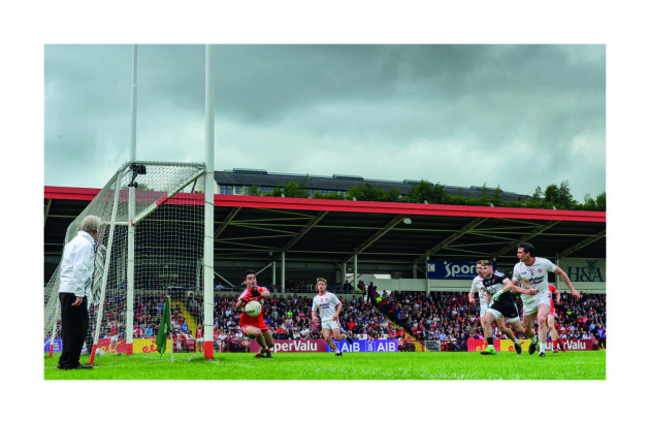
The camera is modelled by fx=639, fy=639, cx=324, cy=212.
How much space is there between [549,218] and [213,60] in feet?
91.2

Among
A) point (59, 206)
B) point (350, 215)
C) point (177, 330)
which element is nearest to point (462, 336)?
point (350, 215)

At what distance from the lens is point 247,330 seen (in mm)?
13797

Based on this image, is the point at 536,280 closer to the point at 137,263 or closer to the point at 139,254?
the point at 137,263

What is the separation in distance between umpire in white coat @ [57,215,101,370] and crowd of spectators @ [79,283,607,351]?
1786cm

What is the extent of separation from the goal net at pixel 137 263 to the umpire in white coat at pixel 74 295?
1.10 metres

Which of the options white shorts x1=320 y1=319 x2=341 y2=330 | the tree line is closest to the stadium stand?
white shorts x1=320 y1=319 x2=341 y2=330

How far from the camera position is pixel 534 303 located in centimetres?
1396

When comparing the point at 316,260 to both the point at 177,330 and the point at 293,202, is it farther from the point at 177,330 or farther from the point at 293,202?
the point at 177,330

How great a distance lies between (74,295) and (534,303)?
9.45 metres

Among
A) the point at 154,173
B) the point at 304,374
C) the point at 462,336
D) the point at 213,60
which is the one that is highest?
the point at 213,60

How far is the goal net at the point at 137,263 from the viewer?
1269cm

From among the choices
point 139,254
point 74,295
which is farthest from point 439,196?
point 74,295

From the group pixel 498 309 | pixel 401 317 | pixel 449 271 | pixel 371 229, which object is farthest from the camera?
pixel 449 271

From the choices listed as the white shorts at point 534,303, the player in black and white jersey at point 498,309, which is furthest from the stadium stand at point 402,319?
the white shorts at point 534,303
